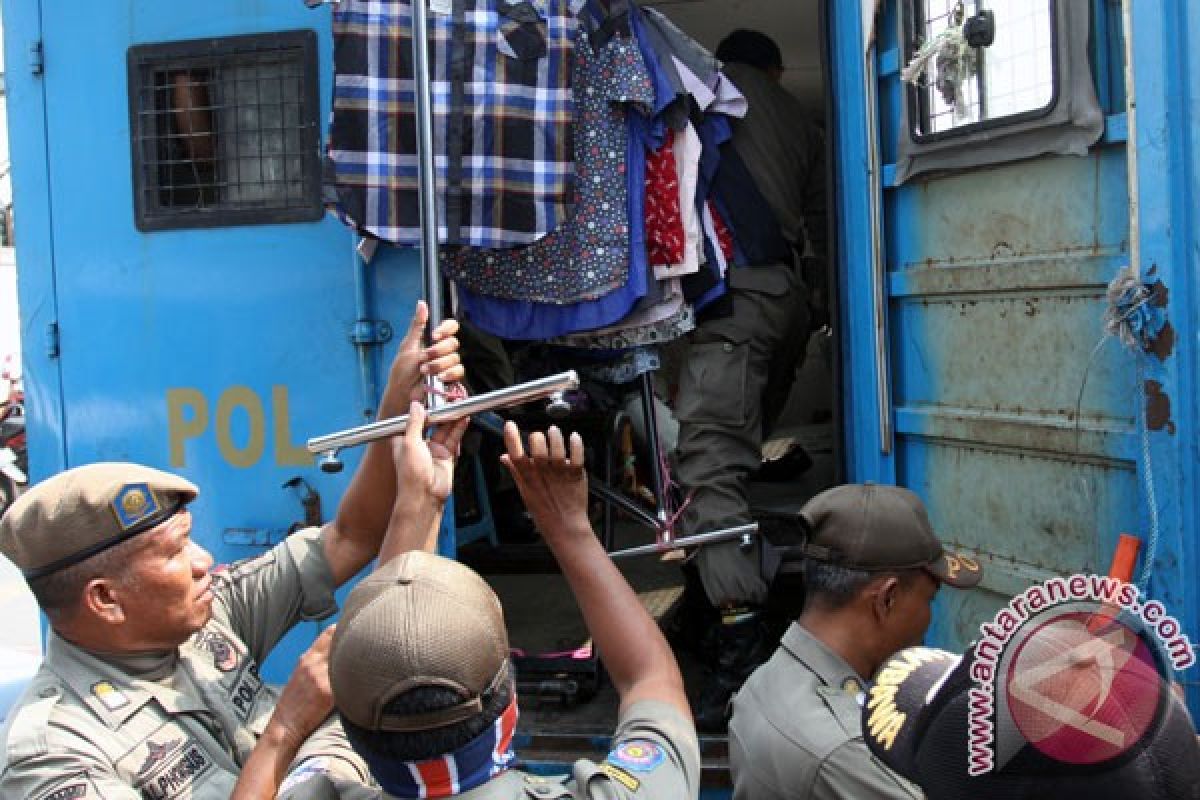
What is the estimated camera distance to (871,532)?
199 cm

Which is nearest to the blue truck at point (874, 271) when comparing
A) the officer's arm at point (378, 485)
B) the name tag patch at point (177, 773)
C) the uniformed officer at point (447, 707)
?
the officer's arm at point (378, 485)

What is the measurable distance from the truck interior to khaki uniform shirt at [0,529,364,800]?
127 centimetres

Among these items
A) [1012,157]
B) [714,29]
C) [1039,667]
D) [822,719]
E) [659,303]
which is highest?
[714,29]

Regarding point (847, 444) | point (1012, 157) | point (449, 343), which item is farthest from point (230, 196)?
point (1012, 157)

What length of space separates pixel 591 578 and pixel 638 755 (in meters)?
0.28

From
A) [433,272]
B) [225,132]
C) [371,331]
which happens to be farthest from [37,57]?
[433,272]

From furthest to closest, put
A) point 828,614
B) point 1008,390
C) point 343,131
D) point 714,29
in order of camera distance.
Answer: point 714,29, point 343,131, point 1008,390, point 828,614

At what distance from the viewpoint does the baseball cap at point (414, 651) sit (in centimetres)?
126

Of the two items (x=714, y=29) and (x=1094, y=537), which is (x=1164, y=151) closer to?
(x=1094, y=537)

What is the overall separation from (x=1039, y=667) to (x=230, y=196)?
3016 millimetres

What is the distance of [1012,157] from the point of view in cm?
269

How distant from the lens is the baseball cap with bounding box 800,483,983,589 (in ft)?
6.54

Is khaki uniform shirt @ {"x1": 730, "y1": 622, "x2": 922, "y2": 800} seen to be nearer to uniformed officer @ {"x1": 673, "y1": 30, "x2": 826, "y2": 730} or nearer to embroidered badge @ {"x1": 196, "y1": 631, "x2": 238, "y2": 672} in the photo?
embroidered badge @ {"x1": 196, "y1": 631, "x2": 238, "y2": 672}

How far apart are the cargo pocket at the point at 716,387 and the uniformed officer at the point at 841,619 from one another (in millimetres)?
1452
